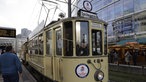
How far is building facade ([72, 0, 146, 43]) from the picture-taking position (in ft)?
117

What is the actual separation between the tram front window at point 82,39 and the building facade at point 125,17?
23.1 metres

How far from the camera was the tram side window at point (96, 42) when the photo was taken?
26.9 feet

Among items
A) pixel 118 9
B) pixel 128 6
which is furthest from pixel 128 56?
pixel 118 9

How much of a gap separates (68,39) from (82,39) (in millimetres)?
426

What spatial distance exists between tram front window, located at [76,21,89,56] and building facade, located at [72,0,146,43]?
75.9 ft

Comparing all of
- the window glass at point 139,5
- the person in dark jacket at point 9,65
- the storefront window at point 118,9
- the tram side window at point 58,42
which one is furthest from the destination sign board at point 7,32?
the storefront window at point 118,9

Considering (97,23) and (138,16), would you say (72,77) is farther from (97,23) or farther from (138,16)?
(138,16)

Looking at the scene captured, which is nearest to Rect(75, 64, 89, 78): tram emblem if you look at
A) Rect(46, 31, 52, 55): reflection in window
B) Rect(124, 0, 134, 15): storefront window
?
Rect(46, 31, 52, 55): reflection in window

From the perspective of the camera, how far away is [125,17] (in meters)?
39.9

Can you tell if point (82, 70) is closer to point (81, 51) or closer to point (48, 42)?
point (81, 51)

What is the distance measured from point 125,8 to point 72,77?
33935 mm

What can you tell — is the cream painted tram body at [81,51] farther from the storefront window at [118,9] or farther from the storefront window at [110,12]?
the storefront window at [110,12]

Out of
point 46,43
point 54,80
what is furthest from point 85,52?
point 46,43

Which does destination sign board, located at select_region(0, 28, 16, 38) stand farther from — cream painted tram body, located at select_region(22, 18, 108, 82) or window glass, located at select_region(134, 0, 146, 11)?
window glass, located at select_region(134, 0, 146, 11)
